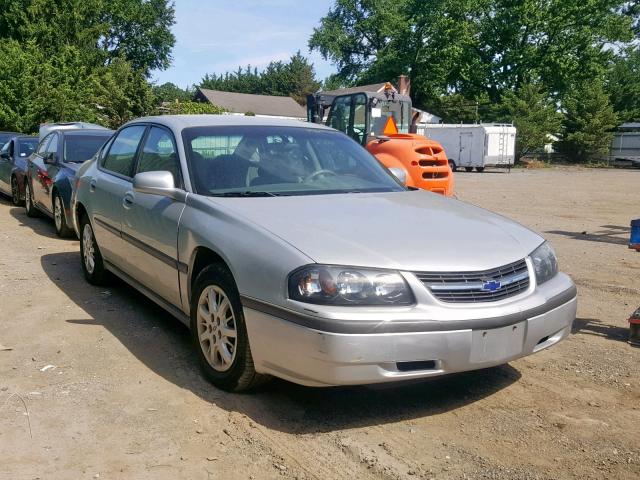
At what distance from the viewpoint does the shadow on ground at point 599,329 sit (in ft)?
17.4

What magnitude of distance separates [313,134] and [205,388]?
87.3 inches

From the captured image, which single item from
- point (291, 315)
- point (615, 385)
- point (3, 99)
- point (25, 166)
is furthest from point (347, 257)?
point (3, 99)

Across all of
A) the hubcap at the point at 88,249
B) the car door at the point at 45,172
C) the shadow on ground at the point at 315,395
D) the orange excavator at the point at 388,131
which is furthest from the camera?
the orange excavator at the point at 388,131

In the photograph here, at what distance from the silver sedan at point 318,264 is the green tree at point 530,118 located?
41.8 m

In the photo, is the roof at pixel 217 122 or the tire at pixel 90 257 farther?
the tire at pixel 90 257

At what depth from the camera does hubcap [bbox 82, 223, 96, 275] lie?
659 centimetres

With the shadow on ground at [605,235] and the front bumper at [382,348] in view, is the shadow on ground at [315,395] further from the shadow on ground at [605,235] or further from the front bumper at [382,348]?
the shadow on ground at [605,235]

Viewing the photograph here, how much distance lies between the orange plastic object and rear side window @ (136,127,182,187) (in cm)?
663

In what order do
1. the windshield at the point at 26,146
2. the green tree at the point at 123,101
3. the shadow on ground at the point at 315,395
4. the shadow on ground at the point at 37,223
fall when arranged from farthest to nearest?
the green tree at the point at 123,101 → the windshield at the point at 26,146 → the shadow on ground at the point at 37,223 → the shadow on ground at the point at 315,395

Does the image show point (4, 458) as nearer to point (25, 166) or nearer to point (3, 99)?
point (25, 166)

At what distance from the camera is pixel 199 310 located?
4.21 meters

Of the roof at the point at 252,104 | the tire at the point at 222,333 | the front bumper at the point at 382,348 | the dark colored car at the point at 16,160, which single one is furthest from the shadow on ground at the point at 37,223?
the roof at the point at 252,104

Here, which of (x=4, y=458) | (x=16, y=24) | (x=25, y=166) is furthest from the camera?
(x=16, y=24)

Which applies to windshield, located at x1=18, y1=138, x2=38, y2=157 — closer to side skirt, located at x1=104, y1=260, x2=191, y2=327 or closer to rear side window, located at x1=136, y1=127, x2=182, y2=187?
side skirt, located at x1=104, y1=260, x2=191, y2=327
